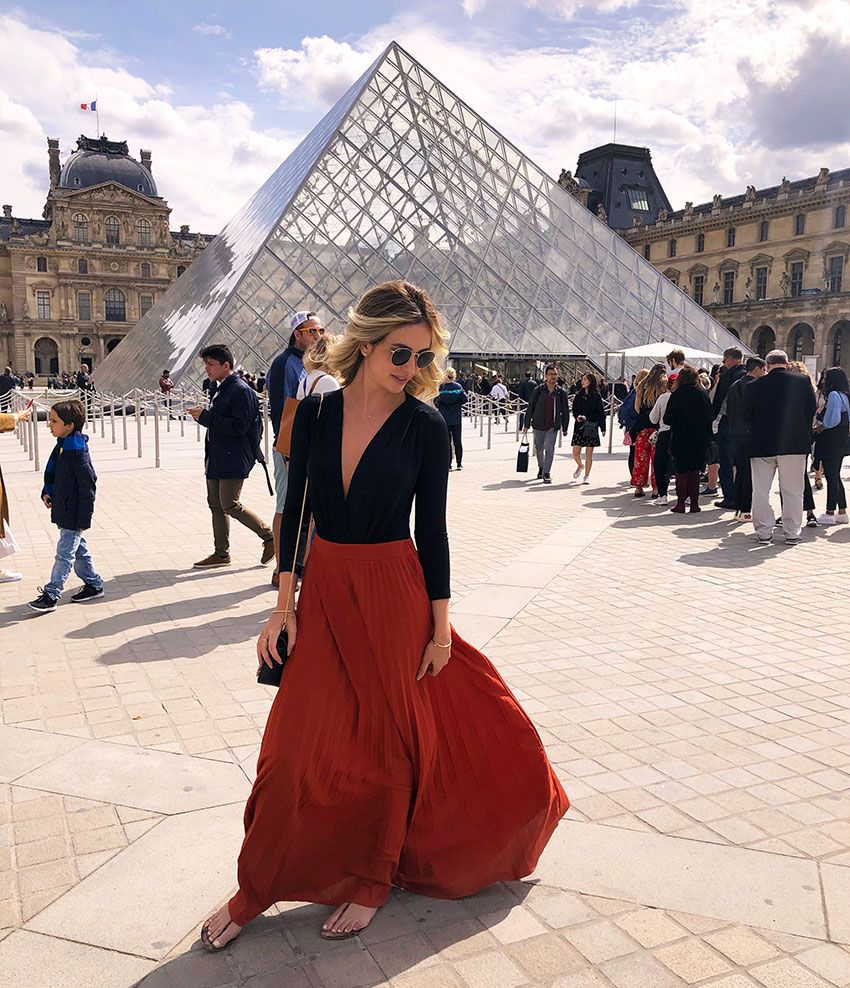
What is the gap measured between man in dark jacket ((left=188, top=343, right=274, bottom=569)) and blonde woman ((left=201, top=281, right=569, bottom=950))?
4095 millimetres

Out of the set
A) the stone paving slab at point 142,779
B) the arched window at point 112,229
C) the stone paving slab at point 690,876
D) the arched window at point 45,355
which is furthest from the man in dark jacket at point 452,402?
the arched window at point 112,229

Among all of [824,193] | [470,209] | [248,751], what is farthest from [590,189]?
[248,751]

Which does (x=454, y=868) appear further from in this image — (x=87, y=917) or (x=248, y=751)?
(x=248, y=751)

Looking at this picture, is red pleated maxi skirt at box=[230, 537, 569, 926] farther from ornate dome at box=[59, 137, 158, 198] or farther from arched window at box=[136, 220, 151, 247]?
ornate dome at box=[59, 137, 158, 198]

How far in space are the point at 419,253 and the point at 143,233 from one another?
57.4 metres

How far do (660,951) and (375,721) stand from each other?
891 millimetres

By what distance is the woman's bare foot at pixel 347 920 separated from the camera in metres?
2.05

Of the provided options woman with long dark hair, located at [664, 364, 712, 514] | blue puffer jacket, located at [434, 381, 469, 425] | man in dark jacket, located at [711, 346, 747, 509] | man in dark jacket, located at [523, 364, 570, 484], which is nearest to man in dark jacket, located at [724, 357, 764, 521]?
woman with long dark hair, located at [664, 364, 712, 514]

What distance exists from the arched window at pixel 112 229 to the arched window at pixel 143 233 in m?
1.63

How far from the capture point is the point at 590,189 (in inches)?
2849

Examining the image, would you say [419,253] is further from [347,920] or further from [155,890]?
[347,920]

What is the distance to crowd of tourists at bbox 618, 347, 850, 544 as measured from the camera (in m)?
7.55

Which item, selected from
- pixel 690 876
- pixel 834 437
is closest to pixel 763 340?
pixel 834 437

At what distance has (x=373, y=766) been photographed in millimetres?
2072
